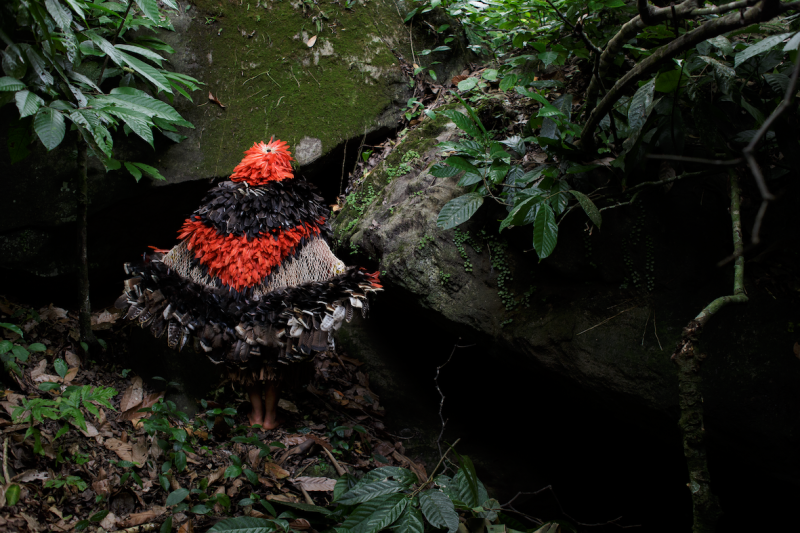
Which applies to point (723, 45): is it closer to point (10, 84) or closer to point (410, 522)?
point (410, 522)

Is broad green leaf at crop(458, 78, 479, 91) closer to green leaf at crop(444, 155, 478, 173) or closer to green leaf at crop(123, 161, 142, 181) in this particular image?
green leaf at crop(444, 155, 478, 173)

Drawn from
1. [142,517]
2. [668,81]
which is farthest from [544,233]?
[142,517]

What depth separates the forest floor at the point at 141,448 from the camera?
1.88 m

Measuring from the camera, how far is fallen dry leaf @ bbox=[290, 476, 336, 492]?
96.0 inches

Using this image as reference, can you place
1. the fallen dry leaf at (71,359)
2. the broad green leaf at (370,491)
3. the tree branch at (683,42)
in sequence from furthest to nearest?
the fallen dry leaf at (71,359), the broad green leaf at (370,491), the tree branch at (683,42)

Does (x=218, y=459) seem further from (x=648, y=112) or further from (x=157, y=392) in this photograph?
(x=648, y=112)

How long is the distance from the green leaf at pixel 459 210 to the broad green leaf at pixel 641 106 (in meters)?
0.82

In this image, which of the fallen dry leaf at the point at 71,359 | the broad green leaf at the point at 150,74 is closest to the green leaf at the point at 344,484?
the fallen dry leaf at the point at 71,359

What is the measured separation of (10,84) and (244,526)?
2.08 m

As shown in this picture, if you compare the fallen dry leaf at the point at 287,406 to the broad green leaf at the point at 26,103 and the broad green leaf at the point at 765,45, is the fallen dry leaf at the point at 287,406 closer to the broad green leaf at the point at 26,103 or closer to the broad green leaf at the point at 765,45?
the broad green leaf at the point at 26,103

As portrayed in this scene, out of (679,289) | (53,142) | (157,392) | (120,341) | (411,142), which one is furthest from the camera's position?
(411,142)

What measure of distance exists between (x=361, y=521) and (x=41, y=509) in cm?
130

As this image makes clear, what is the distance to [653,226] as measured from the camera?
247 cm

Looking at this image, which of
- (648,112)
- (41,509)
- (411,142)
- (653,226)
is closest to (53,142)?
(41,509)
